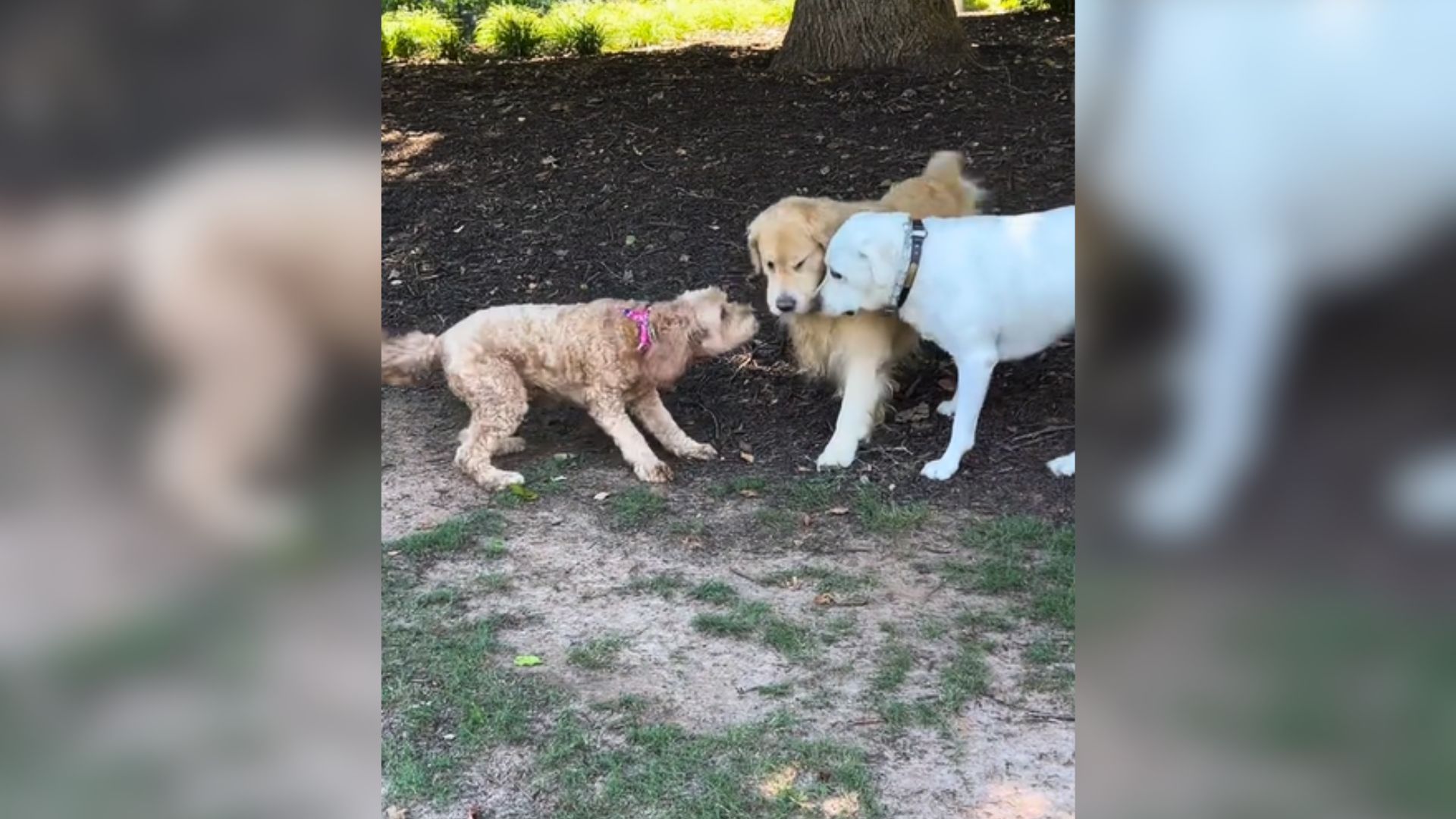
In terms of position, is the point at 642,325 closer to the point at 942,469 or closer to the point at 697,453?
the point at 697,453

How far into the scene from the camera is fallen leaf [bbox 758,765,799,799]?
10.7ft

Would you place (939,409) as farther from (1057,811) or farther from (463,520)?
(1057,811)

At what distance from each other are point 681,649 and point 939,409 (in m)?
2.63

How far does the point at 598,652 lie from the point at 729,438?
227cm

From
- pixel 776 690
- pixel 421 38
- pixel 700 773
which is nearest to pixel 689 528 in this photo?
pixel 776 690

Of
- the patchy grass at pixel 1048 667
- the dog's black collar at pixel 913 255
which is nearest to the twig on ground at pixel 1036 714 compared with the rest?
the patchy grass at pixel 1048 667

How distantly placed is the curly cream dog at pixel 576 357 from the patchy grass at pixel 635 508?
Answer: 0.58 feet

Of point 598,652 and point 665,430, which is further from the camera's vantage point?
point 665,430

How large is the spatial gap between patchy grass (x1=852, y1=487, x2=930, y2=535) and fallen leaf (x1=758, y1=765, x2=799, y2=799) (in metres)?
1.81

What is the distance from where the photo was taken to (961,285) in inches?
215

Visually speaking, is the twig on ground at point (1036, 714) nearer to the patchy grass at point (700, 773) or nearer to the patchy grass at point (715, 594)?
the patchy grass at point (700, 773)

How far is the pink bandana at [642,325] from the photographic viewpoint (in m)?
5.70
